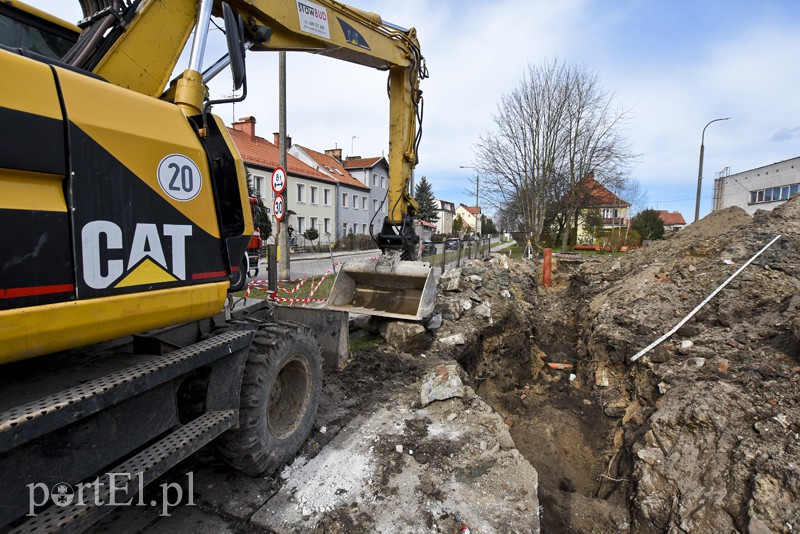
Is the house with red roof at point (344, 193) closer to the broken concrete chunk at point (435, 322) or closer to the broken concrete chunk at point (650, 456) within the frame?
the broken concrete chunk at point (435, 322)

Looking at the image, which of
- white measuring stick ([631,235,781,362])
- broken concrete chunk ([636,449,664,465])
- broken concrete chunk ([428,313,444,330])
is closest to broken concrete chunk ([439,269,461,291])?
broken concrete chunk ([428,313,444,330])

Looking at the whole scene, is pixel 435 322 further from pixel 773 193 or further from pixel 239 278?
pixel 773 193

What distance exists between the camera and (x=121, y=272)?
1.99 meters

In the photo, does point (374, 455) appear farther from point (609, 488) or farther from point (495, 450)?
point (609, 488)

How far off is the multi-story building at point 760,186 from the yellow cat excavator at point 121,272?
105ft

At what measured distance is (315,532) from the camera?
2.57 metres

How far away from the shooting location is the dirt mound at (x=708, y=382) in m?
3.05

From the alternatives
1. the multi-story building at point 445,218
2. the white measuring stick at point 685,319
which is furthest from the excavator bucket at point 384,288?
the multi-story building at point 445,218

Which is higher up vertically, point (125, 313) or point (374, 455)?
point (125, 313)

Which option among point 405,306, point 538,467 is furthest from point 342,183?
point 538,467

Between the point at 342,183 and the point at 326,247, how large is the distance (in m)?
7.69

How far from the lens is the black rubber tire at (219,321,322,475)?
2779 mm

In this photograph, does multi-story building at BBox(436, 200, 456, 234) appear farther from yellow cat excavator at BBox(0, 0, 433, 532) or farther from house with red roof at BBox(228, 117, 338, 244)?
yellow cat excavator at BBox(0, 0, 433, 532)

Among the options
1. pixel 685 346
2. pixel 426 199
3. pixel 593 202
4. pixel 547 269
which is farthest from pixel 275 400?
pixel 426 199
